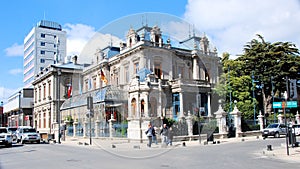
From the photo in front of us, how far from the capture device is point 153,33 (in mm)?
→ 5004

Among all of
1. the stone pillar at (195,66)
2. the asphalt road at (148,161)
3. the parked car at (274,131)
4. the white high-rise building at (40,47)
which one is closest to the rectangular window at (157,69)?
the stone pillar at (195,66)

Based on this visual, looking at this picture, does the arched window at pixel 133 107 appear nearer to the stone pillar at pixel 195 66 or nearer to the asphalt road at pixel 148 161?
the asphalt road at pixel 148 161

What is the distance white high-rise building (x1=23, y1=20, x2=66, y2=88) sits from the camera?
100 metres

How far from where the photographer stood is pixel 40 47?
101000 millimetres

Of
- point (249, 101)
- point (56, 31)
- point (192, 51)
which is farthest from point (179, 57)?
point (56, 31)

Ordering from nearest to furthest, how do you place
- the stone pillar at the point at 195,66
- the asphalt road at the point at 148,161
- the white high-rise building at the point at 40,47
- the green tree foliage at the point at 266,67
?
the stone pillar at the point at 195,66, the asphalt road at the point at 148,161, the green tree foliage at the point at 266,67, the white high-rise building at the point at 40,47

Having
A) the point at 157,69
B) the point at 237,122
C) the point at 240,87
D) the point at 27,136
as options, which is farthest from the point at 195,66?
the point at 240,87

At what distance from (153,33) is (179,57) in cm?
57

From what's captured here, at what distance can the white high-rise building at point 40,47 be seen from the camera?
329 ft

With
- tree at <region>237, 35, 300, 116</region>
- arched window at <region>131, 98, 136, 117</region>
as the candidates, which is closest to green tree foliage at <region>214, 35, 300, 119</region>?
tree at <region>237, 35, 300, 116</region>

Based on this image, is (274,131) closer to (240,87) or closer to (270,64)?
(240,87)

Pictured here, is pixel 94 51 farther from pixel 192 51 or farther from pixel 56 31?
pixel 56 31

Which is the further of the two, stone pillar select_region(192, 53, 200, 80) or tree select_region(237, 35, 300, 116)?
tree select_region(237, 35, 300, 116)

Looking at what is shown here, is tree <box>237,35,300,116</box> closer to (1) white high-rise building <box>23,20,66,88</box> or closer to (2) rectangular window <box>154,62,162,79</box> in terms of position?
(2) rectangular window <box>154,62,162,79</box>
